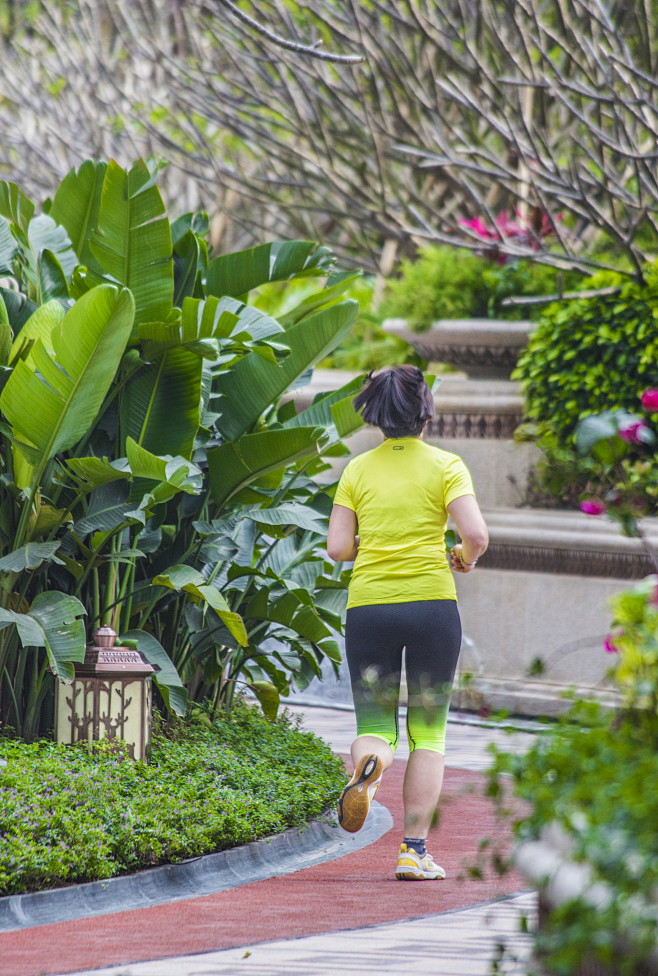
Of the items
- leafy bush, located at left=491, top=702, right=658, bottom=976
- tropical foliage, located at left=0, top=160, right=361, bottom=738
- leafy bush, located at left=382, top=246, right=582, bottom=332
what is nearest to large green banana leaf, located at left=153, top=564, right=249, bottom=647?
tropical foliage, located at left=0, top=160, right=361, bottom=738

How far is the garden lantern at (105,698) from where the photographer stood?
5.96m

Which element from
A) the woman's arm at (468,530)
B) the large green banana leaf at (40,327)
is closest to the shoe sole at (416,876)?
the woman's arm at (468,530)

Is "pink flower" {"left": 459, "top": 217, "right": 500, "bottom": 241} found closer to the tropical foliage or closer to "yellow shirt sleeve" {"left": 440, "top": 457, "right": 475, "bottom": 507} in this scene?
the tropical foliage

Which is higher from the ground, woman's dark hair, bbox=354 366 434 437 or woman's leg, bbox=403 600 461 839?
woman's dark hair, bbox=354 366 434 437

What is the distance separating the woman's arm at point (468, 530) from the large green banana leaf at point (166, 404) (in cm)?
169

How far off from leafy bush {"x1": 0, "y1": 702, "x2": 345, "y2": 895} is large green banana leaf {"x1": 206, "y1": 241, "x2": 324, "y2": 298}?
229 cm

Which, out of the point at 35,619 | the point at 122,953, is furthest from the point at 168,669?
the point at 122,953

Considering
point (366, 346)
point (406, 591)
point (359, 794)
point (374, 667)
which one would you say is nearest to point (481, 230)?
point (366, 346)

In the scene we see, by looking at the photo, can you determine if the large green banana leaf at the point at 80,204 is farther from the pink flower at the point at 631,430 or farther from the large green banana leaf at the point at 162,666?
the pink flower at the point at 631,430

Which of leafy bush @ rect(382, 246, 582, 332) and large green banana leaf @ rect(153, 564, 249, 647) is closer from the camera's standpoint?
large green banana leaf @ rect(153, 564, 249, 647)

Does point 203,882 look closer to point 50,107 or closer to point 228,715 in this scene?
point 228,715

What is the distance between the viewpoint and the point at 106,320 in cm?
558

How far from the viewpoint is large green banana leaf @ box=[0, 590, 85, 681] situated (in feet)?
18.3

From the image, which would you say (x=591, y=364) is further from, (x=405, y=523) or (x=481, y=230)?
(x=405, y=523)
